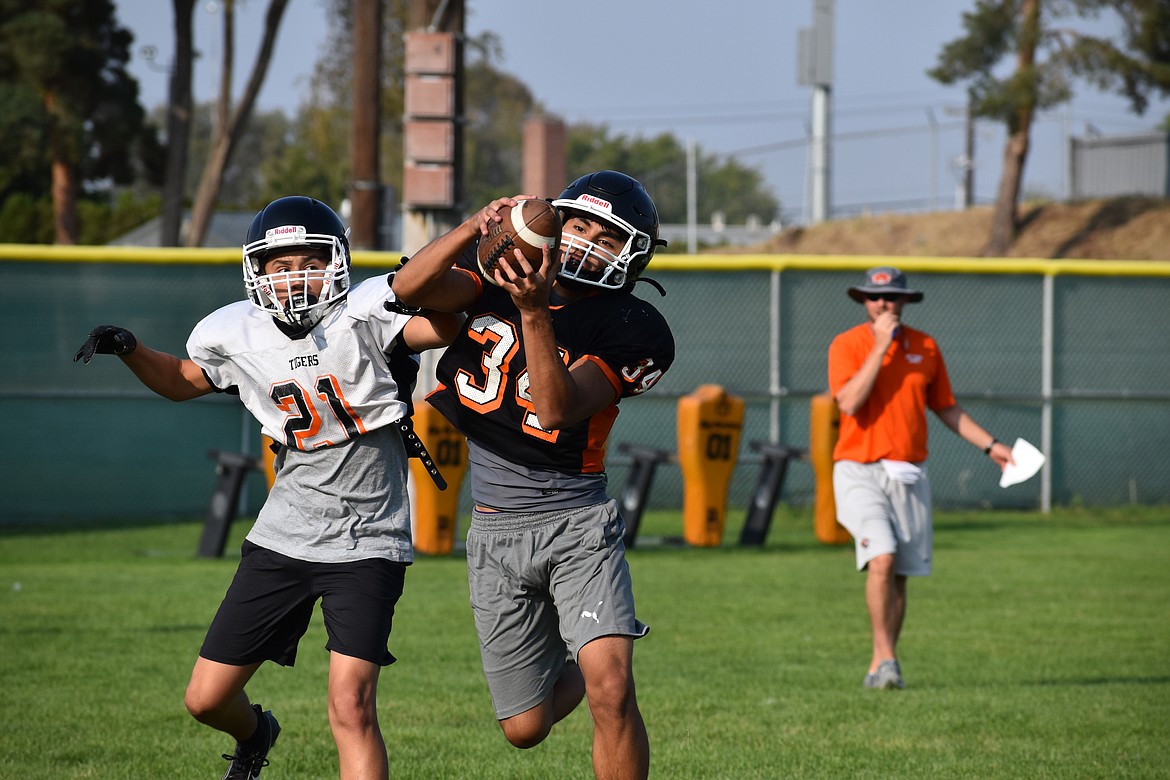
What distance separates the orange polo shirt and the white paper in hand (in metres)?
0.49

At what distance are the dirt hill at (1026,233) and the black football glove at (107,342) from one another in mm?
27877

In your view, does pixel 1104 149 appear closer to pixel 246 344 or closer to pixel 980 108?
pixel 980 108

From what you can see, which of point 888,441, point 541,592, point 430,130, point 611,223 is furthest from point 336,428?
point 430,130

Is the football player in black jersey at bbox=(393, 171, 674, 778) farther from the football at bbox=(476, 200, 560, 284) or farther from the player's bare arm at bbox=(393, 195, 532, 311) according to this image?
the football at bbox=(476, 200, 560, 284)

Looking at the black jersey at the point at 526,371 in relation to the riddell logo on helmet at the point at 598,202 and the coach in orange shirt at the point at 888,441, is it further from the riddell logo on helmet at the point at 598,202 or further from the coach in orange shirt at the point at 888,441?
the coach in orange shirt at the point at 888,441

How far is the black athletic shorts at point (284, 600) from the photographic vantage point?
4.44 m

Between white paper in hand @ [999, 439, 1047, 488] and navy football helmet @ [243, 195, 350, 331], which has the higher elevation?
navy football helmet @ [243, 195, 350, 331]

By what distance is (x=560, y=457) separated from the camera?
4.54 m

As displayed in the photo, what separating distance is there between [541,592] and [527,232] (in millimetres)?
1353

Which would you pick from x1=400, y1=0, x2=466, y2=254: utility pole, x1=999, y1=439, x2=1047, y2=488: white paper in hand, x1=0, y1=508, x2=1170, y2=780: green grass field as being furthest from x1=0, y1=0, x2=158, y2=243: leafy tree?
x1=999, y1=439, x2=1047, y2=488: white paper in hand

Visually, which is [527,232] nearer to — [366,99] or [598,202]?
[598,202]

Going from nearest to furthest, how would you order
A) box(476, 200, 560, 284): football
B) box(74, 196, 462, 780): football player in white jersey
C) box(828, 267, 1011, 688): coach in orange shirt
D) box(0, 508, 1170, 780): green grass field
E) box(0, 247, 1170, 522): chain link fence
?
box(476, 200, 560, 284): football < box(74, 196, 462, 780): football player in white jersey < box(0, 508, 1170, 780): green grass field < box(828, 267, 1011, 688): coach in orange shirt < box(0, 247, 1170, 522): chain link fence

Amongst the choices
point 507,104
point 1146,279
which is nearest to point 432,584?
point 1146,279

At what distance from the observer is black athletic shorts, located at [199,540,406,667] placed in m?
4.44
